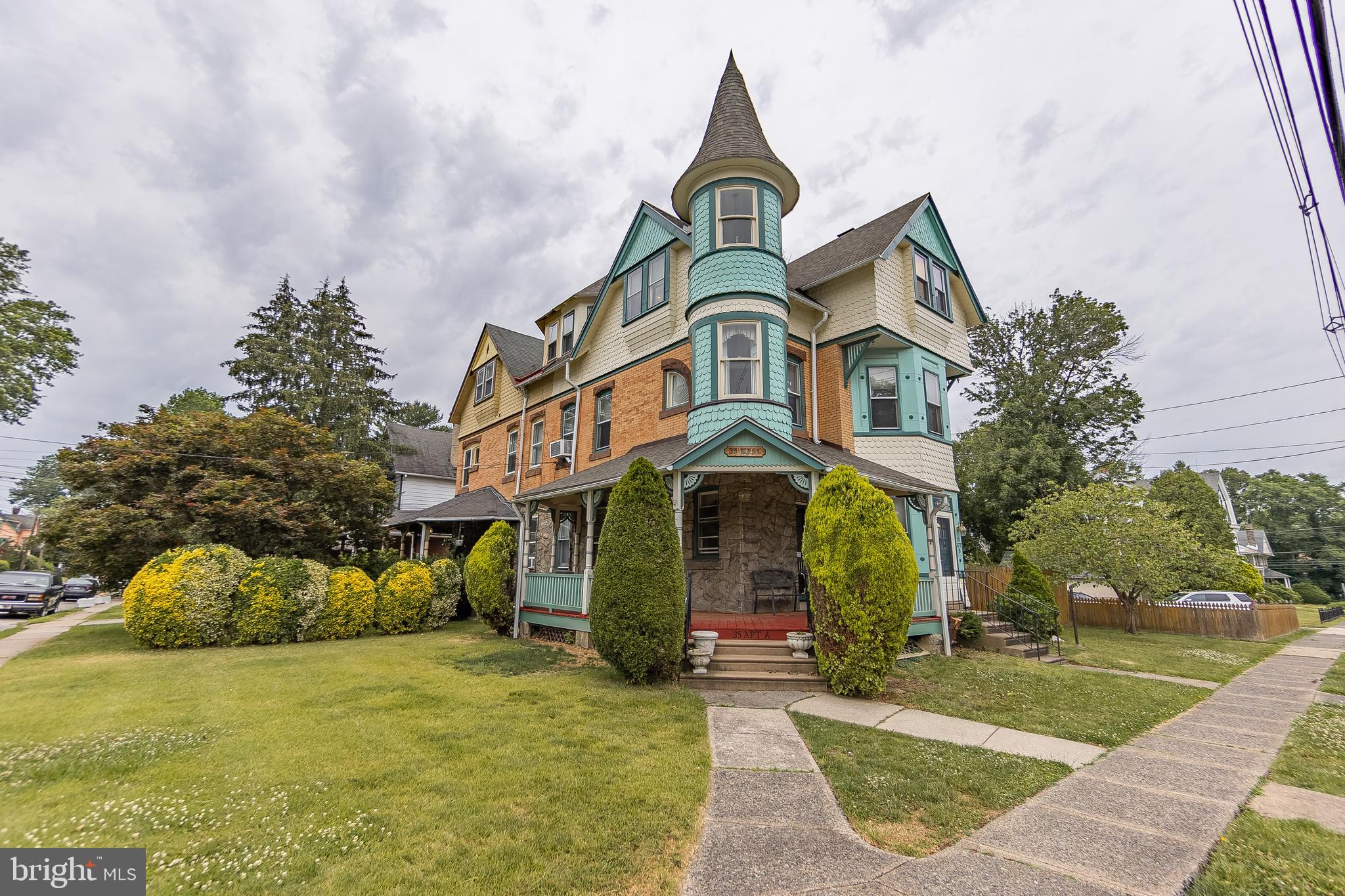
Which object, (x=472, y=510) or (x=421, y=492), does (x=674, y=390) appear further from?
(x=421, y=492)

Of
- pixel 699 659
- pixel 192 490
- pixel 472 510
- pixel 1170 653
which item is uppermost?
pixel 192 490

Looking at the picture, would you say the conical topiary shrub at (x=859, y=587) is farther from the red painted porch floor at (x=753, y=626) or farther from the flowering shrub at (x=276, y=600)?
the flowering shrub at (x=276, y=600)

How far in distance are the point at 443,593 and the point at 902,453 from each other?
12.7 meters

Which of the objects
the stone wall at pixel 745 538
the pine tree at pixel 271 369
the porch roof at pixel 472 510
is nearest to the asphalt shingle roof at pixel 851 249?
the stone wall at pixel 745 538

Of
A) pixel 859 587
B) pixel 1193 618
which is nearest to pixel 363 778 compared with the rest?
pixel 859 587

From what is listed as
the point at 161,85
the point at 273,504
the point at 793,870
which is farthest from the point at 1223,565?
the point at 161,85

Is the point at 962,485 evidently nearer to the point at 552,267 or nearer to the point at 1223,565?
the point at 1223,565

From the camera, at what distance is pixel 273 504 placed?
1533 cm

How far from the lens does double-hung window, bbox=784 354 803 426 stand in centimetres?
1355

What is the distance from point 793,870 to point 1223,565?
23.7 metres

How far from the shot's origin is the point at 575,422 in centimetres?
1712

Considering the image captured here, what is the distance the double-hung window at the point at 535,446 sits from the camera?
62.3 feet

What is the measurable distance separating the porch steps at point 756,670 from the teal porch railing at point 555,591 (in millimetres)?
3622

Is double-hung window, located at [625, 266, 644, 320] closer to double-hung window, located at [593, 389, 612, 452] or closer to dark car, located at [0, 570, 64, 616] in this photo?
double-hung window, located at [593, 389, 612, 452]
